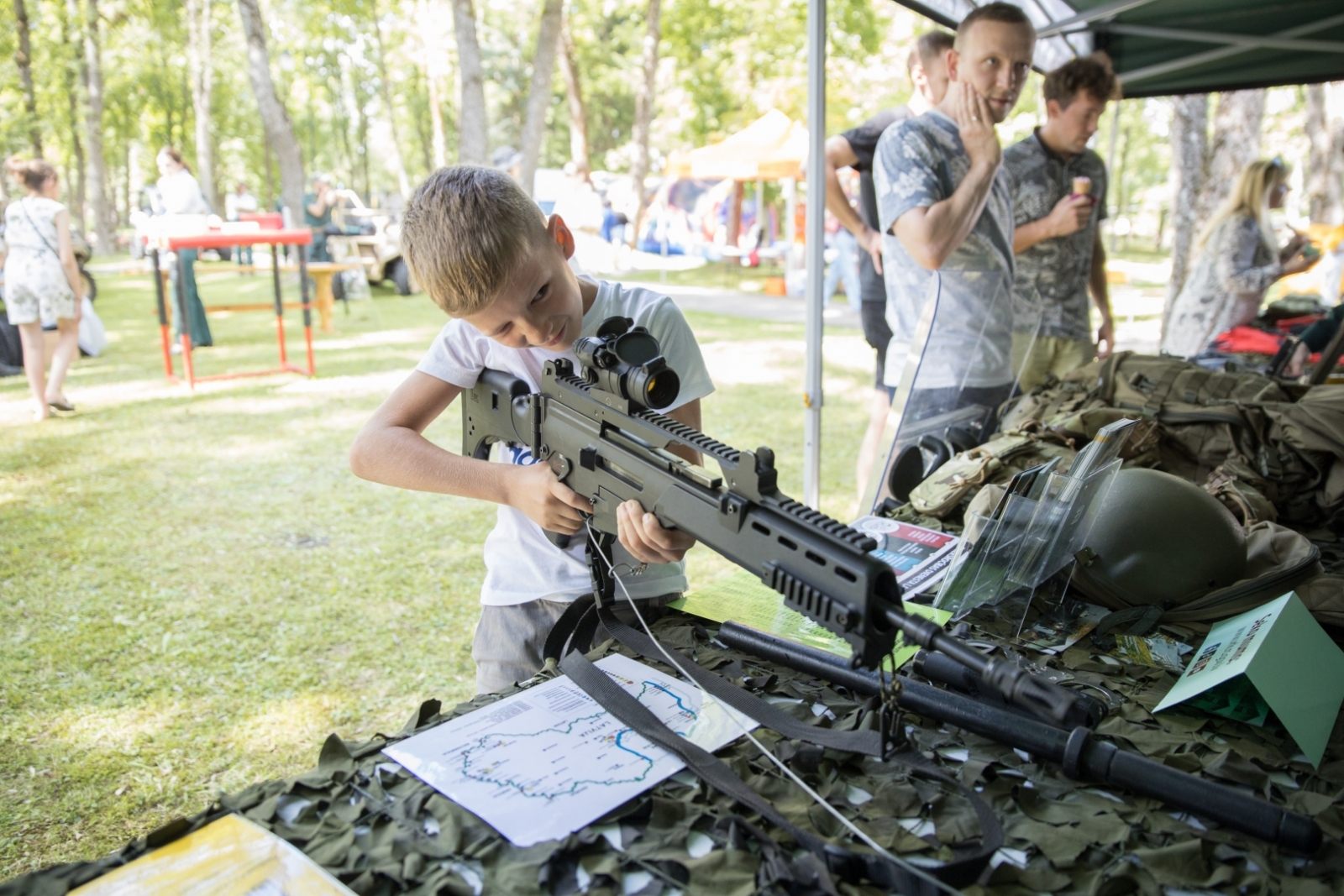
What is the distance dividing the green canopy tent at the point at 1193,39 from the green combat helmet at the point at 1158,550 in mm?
2900

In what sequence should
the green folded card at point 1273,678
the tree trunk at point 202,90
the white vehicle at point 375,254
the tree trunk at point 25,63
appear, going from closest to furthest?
the green folded card at point 1273,678, the white vehicle at point 375,254, the tree trunk at point 25,63, the tree trunk at point 202,90

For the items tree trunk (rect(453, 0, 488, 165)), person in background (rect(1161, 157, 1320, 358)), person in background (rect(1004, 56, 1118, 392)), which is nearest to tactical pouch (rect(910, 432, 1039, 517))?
person in background (rect(1004, 56, 1118, 392))

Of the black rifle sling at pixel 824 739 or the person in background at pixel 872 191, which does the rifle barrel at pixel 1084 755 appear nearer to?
the black rifle sling at pixel 824 739

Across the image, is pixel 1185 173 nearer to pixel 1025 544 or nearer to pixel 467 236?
pixel 1025 544

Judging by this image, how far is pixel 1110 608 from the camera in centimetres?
190

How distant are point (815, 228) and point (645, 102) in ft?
64.0

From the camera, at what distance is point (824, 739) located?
1312 millimetres

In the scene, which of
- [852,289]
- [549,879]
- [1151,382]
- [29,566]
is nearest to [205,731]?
[29,566]

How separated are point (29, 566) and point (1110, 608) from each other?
529 cm

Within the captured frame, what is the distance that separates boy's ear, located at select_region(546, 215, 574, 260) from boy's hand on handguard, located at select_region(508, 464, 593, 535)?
0.49 meters

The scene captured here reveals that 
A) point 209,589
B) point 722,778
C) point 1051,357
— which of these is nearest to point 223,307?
point 209,589

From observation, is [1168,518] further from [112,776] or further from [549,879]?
[112,776]

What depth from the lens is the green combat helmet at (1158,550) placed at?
1884 millimetres

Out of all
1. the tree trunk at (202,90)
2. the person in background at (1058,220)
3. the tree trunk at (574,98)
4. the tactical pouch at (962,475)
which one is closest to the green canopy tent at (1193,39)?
the person in background at (1058,220)
